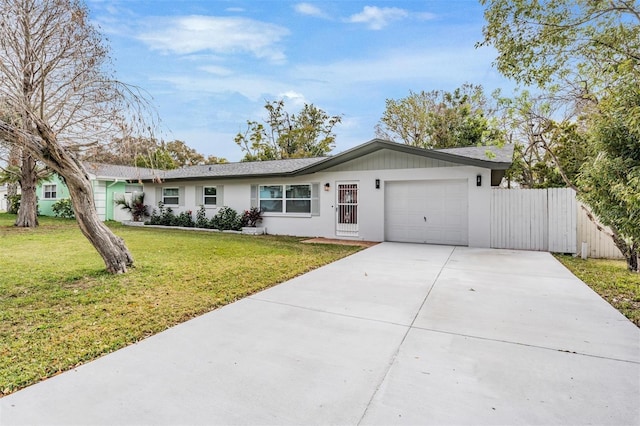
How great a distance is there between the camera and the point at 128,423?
6.91 ft

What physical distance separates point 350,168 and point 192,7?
21.9ft

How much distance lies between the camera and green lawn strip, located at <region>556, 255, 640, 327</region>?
181 inches

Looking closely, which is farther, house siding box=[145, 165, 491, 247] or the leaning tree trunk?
house siding box=[145, 165, 491, 247]

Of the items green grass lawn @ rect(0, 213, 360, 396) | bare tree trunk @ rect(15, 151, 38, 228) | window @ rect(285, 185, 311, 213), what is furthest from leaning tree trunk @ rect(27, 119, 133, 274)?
bare tree trunk @ rect(15, 151, 38, 228)

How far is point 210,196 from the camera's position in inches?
614

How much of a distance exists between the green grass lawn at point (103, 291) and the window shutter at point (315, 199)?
2.97 meters

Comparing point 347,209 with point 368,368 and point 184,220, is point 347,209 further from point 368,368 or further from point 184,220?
point 368,368

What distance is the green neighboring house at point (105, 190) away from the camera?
18750 mm

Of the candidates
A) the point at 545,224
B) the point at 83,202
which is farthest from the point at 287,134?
the point at 83,202

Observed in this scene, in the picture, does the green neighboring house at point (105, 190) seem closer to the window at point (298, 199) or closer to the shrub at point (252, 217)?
the shrub at point (252, 217)

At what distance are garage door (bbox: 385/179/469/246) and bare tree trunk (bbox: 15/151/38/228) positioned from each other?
50.5ft

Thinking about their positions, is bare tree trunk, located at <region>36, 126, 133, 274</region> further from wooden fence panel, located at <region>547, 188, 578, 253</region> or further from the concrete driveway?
wooden fence panel, located at <region>547, 188, 578, 253</region>

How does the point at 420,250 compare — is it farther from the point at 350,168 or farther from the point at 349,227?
the point at 350,168

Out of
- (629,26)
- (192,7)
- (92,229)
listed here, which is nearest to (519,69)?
(629,26)
